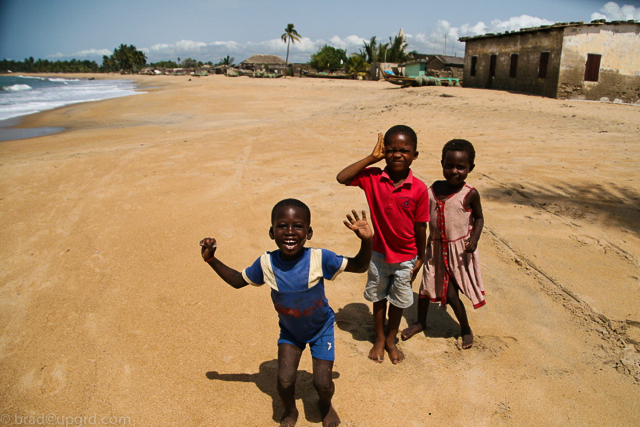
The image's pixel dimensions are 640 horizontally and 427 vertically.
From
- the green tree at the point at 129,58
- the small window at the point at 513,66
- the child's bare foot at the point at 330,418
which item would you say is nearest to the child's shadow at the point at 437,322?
the child's bare foot at the point at 330,418

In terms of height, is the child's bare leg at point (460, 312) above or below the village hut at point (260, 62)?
below

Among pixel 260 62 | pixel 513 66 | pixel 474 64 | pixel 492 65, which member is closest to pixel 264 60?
pixel 260 62

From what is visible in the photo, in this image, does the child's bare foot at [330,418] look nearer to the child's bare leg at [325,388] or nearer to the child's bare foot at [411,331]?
the child's bare leg at [325,388]

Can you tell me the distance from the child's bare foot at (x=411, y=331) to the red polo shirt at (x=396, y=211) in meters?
0.76

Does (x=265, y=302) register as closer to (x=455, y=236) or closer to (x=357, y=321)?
(x=357, y=321)

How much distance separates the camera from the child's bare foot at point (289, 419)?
231cm

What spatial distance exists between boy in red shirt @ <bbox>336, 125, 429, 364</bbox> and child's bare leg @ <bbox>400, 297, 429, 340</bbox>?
30 centimetres

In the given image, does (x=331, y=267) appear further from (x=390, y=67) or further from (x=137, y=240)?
(x=390, y=67)

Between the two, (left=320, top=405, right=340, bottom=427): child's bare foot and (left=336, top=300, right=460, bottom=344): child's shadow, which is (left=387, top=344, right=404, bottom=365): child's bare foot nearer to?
(left=336, top=300, right=460, bottom=344): child's shadow

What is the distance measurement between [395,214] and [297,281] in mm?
789

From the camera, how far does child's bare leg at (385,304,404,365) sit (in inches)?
111

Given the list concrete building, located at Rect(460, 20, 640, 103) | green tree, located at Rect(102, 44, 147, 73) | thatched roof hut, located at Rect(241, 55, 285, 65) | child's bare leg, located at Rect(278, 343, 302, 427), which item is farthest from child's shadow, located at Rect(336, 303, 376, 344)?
green tree, located at Rect(102, 44, 147, 73)

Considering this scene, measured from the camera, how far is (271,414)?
244cm

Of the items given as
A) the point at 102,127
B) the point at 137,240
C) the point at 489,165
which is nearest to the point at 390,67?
the point at 102,127
